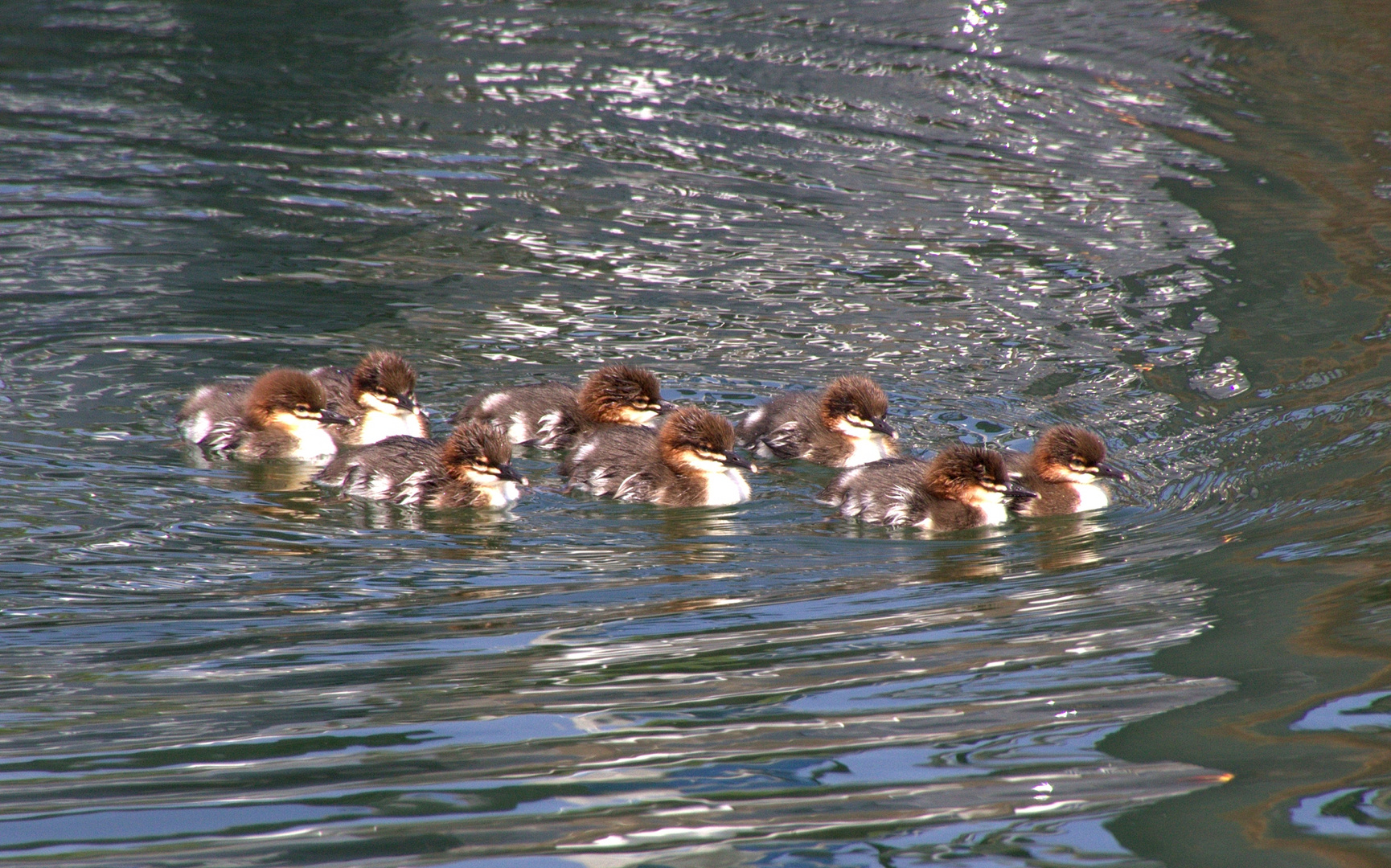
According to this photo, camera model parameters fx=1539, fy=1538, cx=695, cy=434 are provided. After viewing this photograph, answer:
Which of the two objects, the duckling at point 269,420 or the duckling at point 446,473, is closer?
the duckling at point 446,473

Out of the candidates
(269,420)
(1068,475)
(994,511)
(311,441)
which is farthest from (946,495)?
(269,420)

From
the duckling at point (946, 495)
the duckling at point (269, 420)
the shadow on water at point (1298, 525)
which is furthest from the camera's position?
the duckling at point (269, 420)

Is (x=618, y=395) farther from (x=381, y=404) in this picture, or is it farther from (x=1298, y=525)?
(x=1298, y=525)

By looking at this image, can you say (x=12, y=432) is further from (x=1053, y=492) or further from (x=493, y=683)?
(x=1053, y=492)

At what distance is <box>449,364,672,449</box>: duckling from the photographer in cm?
558

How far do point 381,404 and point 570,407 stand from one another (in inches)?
26.7

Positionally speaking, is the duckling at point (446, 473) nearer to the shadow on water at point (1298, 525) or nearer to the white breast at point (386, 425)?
the white breast at point (386, 425)

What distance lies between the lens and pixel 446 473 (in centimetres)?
500

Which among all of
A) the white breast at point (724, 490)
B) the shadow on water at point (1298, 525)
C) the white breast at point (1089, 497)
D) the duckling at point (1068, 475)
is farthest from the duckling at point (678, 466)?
the shadow on water at point (1298, 525)

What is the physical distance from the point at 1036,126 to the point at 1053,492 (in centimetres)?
581

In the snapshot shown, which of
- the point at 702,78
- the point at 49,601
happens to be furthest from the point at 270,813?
the point at 702,78

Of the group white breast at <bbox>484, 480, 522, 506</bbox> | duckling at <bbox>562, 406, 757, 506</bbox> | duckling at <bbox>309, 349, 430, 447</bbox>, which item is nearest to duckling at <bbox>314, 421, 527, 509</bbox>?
white breast at <bbox>484, 480, 522, 506</bbox>

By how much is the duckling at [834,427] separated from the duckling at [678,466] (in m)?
0.39

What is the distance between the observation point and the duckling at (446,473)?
194 inches
